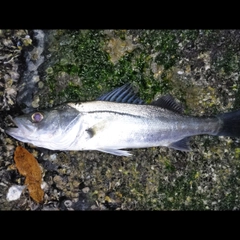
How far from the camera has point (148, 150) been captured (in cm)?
392

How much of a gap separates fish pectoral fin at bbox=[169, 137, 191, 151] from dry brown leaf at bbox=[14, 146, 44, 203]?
1.37 meters

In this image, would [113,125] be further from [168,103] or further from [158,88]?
[158,88]

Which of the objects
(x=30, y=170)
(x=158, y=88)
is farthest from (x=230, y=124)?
(x=30, y=170)

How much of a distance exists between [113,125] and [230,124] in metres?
1.17

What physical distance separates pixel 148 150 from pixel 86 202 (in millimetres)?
835

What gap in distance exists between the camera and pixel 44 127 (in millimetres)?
3352

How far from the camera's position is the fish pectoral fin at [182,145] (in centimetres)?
367

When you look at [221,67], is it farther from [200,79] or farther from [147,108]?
[147,108]

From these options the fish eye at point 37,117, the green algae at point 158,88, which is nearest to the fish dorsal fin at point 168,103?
the green algae at point 158,88

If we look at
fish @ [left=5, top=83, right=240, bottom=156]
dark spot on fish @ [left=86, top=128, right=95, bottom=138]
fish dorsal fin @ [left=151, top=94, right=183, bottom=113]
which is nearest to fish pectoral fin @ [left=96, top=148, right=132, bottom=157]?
fish @ [left=5, top=83, right=240, bottom=156]

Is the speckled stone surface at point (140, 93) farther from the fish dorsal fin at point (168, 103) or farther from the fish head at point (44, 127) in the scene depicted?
the fish head at point (44, 127)

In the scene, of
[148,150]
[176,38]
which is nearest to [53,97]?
[148,150]

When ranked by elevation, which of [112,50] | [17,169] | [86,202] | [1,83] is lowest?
[86,202]

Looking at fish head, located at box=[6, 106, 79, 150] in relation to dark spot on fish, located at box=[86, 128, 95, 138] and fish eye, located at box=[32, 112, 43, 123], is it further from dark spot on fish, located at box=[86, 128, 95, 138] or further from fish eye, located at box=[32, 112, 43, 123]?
dark spot on fish, located at box=[86, 128, 95, 138]
